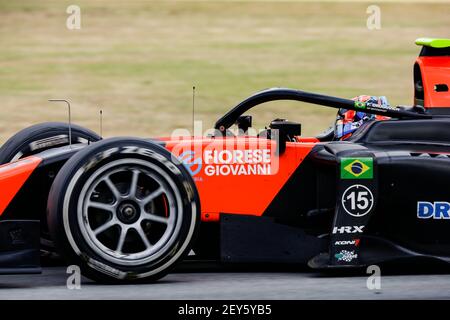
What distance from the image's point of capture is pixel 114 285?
516 cm

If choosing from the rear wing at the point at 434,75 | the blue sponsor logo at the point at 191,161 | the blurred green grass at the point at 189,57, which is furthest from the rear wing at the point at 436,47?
the blurred green grass at the point at 189,57

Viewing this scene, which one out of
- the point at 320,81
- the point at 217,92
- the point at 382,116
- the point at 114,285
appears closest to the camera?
the point at 114,285

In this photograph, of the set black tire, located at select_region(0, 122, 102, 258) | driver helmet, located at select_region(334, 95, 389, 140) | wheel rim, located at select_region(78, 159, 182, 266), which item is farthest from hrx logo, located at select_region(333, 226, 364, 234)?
black tire, located at select_region(0, 122, 102, 258)

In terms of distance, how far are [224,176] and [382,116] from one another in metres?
1.47

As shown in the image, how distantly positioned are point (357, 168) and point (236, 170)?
2.39ft

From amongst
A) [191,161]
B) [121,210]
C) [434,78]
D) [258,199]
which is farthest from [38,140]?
[434,78]

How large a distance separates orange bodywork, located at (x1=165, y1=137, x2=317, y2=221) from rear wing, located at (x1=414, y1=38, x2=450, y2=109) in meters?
1.19

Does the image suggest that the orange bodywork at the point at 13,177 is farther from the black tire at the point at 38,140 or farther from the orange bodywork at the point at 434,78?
the orange bodywork at the point at 434,78

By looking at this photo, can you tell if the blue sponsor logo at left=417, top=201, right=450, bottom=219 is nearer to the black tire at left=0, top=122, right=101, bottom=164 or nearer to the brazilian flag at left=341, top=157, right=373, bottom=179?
the brazilian flag at left=341, top=157, right=373, bottom=179

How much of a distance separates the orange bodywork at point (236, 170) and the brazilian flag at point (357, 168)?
1.05 ft

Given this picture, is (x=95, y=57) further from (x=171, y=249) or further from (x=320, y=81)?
(x=171, y=249)

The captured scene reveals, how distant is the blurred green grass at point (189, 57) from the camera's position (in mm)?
13484
